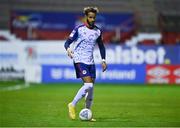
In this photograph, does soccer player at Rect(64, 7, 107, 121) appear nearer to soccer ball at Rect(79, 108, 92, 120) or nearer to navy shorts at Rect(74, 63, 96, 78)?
navy shorts at Rect(74, 63, 96, 78)

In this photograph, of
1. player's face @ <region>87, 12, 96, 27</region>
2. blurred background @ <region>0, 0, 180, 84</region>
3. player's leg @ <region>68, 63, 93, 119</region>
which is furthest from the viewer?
blurred background @ <region>0, 0, 180, 84</region>

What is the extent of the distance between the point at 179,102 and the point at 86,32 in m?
6.55

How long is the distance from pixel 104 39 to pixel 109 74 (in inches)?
214

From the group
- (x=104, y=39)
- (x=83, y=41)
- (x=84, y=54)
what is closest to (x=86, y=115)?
(x=84, y=54)

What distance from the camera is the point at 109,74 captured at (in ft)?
101

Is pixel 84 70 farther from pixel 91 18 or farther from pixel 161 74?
pixel 161 74

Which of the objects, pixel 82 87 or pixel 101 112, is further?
pixel 101 112

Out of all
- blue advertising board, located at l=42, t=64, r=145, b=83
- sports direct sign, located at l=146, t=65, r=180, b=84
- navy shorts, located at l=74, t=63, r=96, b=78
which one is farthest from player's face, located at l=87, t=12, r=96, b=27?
sports direct sign, located at l=146, t=65, r=180, b=84

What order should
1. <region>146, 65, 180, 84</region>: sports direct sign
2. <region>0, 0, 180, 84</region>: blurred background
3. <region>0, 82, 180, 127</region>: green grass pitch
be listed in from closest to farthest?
<region>0, 82, 180, 127</region>: green grass pitch
<region>146, 65, 180, 84</region>: sports direct sign
<region>0, 0, 180, 84</region>: blurred background

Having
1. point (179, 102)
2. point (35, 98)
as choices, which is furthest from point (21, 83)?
point (179, 102)

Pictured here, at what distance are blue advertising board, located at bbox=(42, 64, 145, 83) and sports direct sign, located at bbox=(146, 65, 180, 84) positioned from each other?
0.30 meters

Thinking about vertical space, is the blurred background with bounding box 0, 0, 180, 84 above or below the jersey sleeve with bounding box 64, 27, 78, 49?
below

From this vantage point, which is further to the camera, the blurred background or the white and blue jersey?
the blurred background

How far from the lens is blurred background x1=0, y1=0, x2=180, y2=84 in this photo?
30812 mm
